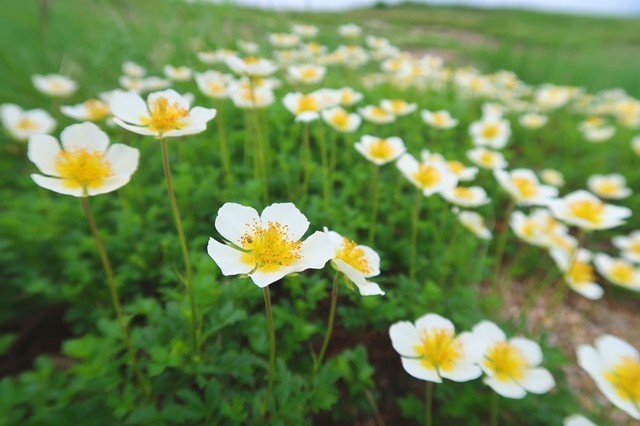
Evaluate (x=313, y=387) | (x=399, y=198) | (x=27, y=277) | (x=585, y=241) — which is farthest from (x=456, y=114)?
(x=27, y=277)

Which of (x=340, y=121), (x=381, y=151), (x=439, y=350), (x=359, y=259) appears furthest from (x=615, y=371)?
(x=340, y=121)

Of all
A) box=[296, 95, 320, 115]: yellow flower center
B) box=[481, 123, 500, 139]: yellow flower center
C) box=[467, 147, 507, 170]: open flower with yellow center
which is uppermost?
box=[296, 95, 320, 115]: yellow flower center

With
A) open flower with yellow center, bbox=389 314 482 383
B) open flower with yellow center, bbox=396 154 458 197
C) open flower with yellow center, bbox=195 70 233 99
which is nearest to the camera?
open flower with yellow center, bbox=389 314 482 383

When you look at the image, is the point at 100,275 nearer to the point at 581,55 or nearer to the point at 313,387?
the point at 313,387

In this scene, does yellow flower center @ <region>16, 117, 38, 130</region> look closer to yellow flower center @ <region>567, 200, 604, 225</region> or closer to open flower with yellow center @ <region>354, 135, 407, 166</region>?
open flower with yellow center @ <region>354, 135, 407, 166</region>

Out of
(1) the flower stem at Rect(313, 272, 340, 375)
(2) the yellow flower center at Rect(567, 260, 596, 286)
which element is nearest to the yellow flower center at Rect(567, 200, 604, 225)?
(2) the yellow flower center at Rect(567, 260, 596, 286)

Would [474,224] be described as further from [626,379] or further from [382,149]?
[626,379]

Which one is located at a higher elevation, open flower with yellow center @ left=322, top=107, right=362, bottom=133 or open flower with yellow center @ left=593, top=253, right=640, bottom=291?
open flower with yellow center @ left=322, top=107, right=362, bottom=133

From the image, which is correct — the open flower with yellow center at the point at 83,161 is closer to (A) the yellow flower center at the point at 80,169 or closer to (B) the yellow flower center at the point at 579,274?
(A) the yellow flower center at the point at 80,169
